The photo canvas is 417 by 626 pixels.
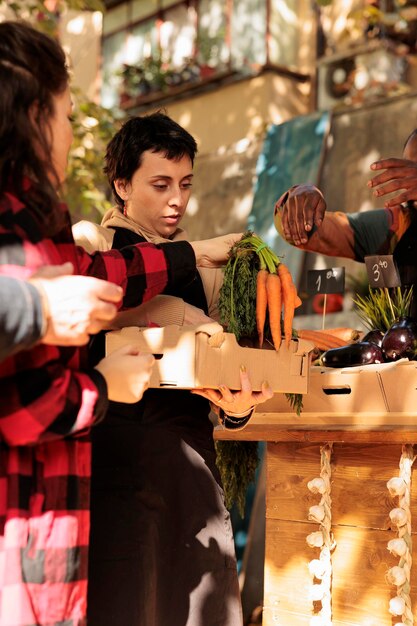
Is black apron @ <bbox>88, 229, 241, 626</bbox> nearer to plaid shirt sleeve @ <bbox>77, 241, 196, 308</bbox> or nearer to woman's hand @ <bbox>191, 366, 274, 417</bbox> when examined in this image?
woman's hand @ <bbox>191, 366, 274, 417</bbox>

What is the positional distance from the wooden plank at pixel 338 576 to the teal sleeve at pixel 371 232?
967 millimetres

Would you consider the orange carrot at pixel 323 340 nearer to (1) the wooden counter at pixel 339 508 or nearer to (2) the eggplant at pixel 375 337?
(2) the eggplant at pixel 375 337

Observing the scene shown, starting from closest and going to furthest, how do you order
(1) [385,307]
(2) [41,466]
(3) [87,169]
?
(2) [41,466]
(1) [385,307]
(3) [87,169]

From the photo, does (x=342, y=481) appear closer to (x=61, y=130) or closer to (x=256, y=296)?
(x=256, y=296)

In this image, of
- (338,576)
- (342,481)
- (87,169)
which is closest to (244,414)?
(342,481)

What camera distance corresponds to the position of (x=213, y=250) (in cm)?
201

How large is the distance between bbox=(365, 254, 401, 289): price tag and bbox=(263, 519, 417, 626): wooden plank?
2.19 feet

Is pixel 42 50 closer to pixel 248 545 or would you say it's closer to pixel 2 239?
pixel 2 239

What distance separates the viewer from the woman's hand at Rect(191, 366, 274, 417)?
1.95m

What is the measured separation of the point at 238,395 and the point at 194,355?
15cm

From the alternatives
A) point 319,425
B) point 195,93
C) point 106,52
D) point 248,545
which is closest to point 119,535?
point 319,425

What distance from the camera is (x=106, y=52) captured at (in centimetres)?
1007

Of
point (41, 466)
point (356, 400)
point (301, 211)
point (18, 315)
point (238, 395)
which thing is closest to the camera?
point (18, 315)

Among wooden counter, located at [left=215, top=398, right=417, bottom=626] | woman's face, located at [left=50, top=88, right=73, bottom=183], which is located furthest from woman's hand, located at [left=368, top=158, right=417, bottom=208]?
woman's face, located at [left=50, top=88, right=73, bottom=183]
